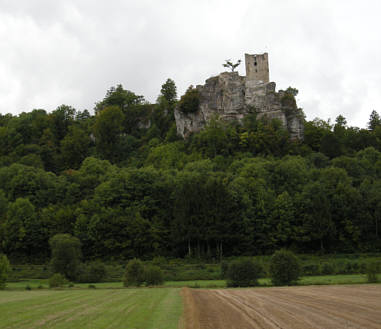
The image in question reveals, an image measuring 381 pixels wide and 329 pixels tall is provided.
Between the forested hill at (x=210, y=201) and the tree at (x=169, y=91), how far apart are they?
34.6 meters

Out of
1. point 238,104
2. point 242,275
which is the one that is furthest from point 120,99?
point 242,275

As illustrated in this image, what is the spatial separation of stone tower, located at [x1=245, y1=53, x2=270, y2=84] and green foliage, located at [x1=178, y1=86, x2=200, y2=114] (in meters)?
14.9

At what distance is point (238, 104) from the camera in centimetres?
11806

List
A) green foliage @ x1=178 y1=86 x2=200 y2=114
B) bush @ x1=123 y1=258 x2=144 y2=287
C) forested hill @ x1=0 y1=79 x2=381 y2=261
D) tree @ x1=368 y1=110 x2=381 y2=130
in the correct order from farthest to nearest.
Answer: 1. tree @ x1=368 y1=110 x2=381 y2=130
2. green foliage @ x1=178 y1=86 x2=200 y2=114
3. forested hill @ x1=0 y1=79 x2=381 y2=261
4. bush @ x1=123 y1=258 x2=144 y2=287

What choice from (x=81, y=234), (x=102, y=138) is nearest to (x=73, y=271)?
(x=81, y=234)

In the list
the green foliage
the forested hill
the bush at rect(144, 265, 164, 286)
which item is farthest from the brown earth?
the green foliage

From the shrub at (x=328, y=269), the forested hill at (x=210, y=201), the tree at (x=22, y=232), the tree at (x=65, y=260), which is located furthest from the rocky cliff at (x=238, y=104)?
the tree at (x=65, y=260)

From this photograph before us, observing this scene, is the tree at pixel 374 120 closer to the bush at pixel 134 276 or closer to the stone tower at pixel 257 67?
the stone tower at pixel 257 67

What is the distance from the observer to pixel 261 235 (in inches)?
3002

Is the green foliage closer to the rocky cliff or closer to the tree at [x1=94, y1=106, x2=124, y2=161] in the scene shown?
the rocky cliff

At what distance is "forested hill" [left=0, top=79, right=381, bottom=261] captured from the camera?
75500 mm

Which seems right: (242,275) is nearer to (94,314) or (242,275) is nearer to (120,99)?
(94,314)

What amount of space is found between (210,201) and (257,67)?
56.4 metres

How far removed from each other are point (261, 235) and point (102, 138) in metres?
62.2
